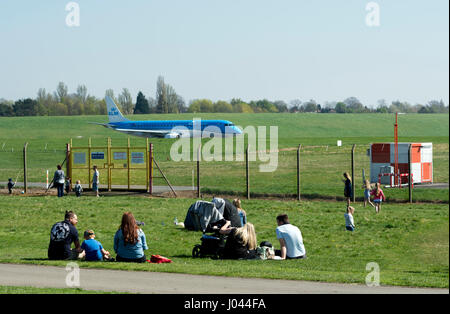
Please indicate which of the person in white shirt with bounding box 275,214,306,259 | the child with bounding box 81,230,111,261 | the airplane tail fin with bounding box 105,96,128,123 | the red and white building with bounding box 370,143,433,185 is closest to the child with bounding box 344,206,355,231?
the person in white shirt with bounding box 275,214,306,259

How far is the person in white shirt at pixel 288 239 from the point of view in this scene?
47.0ft

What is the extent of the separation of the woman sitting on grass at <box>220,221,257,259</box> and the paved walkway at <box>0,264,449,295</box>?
238 cm

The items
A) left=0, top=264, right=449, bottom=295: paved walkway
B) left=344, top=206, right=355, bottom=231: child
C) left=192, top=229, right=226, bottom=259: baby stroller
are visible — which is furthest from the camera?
left=344, top=206, right=355, bottom=231: child

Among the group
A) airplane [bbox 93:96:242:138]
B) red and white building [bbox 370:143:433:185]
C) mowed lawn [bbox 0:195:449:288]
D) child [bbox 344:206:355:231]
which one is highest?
airplane [bbox 93:96:242:138]

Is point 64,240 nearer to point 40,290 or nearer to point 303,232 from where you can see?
point 40,290

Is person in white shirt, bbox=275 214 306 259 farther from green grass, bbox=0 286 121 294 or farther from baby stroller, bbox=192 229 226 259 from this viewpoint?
green grass, bbox=0 286 121 294

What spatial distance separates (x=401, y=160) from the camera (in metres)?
31.0

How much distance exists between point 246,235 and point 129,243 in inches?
91.7

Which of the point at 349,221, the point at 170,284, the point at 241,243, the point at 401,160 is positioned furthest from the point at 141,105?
the point at 170,284

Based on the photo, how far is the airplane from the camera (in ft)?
241
